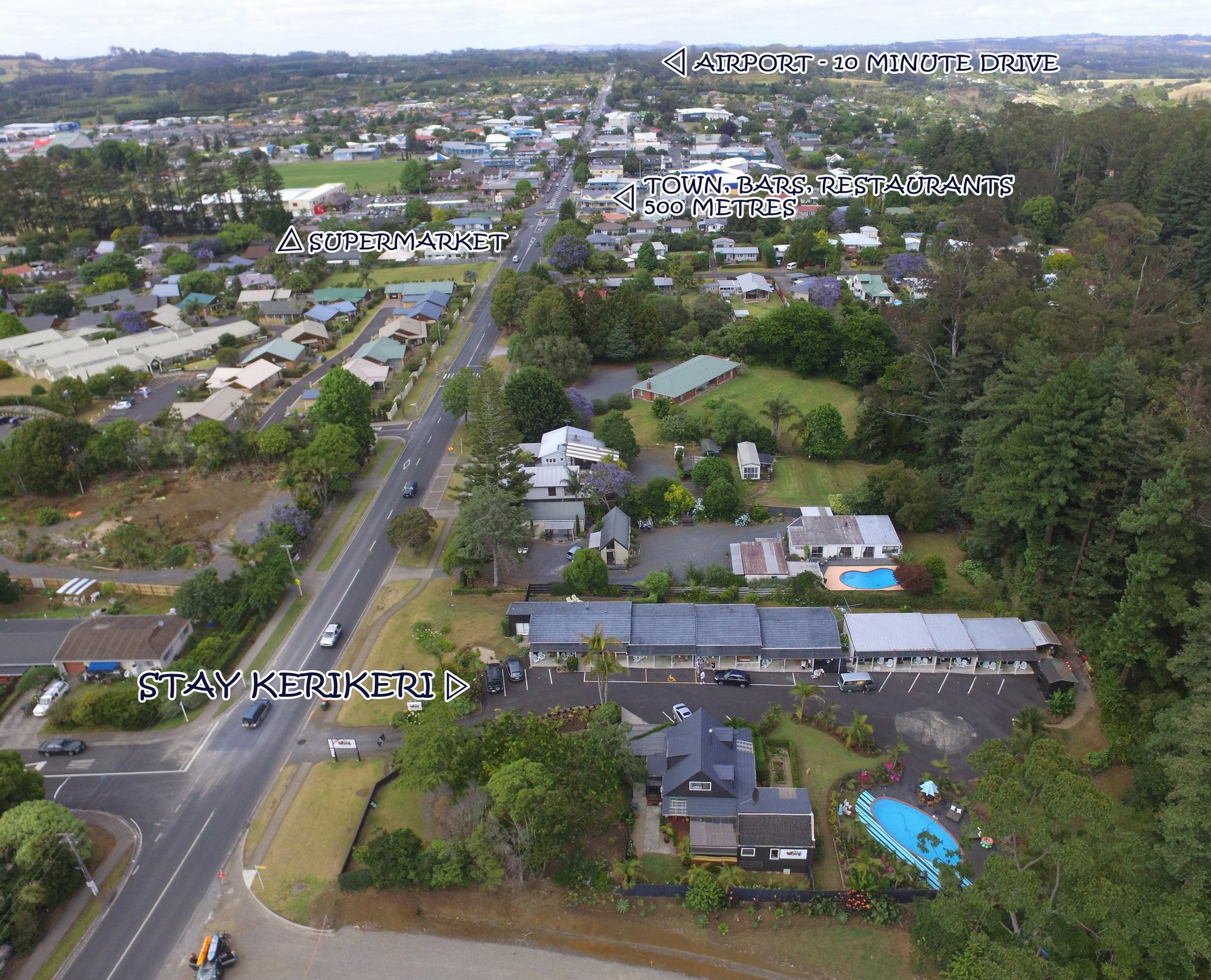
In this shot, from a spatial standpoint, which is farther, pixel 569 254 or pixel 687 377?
pixel 569 254

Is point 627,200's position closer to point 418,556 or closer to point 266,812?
point 418,556

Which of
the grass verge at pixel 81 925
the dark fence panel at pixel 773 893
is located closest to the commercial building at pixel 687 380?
the dark fence panel at pixel 773 893

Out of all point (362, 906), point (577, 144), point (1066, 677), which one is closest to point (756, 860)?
point (362, 906)

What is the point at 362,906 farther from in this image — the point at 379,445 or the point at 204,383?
the point at 204,383

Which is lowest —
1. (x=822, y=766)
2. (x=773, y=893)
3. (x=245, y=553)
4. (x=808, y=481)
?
(x=822, y=766)

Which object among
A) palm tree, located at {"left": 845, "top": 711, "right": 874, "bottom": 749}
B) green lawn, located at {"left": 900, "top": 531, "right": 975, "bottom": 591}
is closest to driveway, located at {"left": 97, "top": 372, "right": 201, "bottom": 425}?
palm tree, located at {"left": 845, "top": 711, "right": 874, "bottom": 749}

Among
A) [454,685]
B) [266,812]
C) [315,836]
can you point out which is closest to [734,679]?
[454,685]
